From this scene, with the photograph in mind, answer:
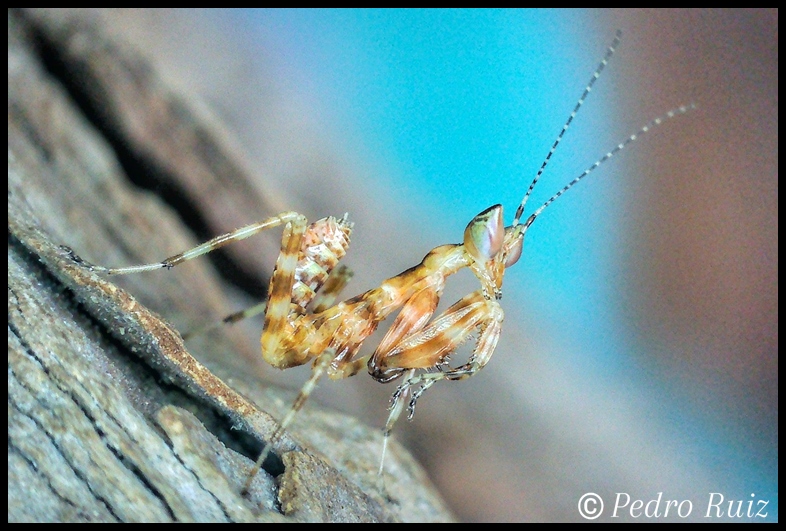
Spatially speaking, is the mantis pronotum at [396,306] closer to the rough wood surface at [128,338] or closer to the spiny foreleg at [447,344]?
the spiny foreleg at [447,344]

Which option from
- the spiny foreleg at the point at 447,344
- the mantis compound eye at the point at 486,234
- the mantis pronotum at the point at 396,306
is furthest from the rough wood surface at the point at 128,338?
the mantis compound eye at the point at 486,234

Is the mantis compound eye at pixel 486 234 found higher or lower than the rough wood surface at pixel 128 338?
higher

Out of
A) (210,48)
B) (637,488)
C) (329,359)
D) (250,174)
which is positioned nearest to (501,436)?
(637,488)

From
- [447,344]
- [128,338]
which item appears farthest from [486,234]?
[128,338]

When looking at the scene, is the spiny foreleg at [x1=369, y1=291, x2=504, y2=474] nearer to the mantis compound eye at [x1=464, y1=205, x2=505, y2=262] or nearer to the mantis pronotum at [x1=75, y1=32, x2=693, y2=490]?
the mantis pronotum at [x1=75, y1=32, x2=693, y2=490]

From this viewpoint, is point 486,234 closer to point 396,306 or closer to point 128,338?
point 396,306

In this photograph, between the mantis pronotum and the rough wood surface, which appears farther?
the mantis pronotum

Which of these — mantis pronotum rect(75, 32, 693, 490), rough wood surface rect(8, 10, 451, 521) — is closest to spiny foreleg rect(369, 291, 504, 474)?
mantis pronotum rect(75, 32, 693, 490)
